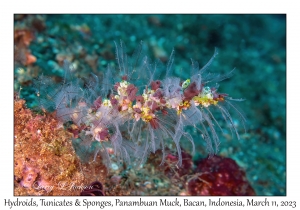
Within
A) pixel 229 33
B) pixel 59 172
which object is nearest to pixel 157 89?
pixel 59 172

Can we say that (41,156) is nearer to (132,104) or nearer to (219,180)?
(132,104)

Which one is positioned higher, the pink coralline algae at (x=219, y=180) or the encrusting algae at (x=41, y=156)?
the encrusting algae at (x=41, y=156)

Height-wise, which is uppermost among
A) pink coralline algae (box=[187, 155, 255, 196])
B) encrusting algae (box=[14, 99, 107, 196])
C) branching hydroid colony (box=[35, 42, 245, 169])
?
branching hydroid colony (box=[35, 42, 245, 169])

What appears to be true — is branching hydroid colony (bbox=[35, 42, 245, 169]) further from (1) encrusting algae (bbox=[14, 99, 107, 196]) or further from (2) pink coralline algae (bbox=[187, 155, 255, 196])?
(2) pink coralline algae (bbox=[187, 155, 255, 196])

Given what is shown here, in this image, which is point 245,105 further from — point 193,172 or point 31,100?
point 31,100

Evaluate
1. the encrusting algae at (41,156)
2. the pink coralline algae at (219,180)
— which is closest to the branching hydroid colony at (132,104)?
the encrusting algae at (41,156)

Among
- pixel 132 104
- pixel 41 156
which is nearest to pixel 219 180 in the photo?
pixel 132 104

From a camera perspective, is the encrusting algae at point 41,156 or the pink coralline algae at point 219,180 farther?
the pink coralline algae at point 219,180

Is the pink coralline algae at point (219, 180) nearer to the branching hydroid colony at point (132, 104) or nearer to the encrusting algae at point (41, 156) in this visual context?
the branching hydroid colony at point (132, 104)

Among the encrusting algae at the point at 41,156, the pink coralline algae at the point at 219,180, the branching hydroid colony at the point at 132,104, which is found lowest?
the pink coralline algae at the point at 219,180

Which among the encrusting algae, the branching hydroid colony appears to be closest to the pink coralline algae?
the branching hydroid colony
